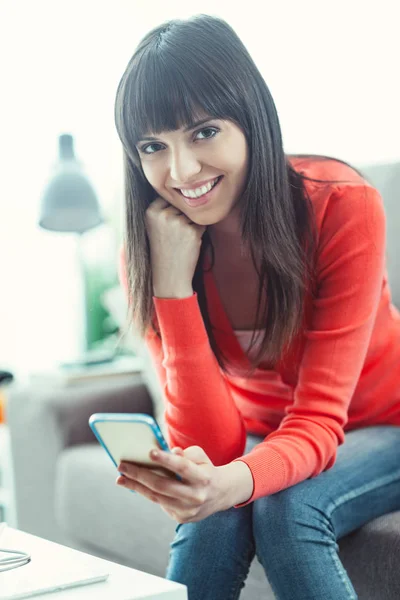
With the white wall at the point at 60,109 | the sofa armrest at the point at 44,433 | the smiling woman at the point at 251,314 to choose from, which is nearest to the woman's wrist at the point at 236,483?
the smiling woman at the point at 251,314

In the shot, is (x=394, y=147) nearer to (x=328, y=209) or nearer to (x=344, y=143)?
(x=344, y=143)

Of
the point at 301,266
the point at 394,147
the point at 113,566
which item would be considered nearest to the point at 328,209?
the point at 301,266

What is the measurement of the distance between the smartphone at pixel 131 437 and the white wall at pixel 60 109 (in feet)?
5.21

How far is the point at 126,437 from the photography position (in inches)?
30.7

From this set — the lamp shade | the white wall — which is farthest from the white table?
the white wall

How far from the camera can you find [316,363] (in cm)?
108

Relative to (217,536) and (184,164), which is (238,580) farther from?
(184,164)

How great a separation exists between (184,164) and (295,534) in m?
0.51

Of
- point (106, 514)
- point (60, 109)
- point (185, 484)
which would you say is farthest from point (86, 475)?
point (60, 109)

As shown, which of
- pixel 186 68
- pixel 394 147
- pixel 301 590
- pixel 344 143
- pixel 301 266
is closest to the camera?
pixel 301 590

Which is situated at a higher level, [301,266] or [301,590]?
[301,266]

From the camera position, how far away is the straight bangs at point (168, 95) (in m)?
1.01

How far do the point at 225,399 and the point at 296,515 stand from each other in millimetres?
245

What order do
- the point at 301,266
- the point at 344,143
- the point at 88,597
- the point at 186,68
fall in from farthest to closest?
the point at 344,143
the point at 301,266
the point at 186,68
the point at 88,597
